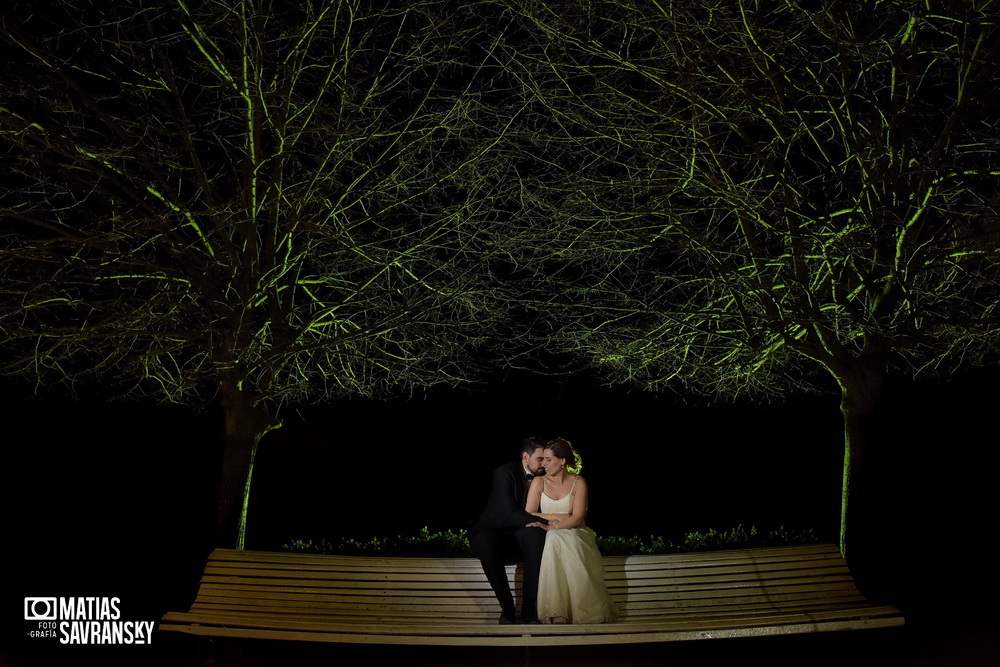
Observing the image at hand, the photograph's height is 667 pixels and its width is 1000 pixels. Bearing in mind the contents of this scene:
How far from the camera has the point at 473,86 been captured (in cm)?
1062

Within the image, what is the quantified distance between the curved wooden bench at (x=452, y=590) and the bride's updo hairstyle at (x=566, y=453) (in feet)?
3.02

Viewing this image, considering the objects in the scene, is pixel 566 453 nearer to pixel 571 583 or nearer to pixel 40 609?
pixel 571 583

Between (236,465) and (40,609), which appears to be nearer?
(40,609)

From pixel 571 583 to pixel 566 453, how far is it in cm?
108

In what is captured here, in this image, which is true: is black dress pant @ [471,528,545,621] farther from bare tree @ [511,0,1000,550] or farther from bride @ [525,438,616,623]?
bare tree @ [511,0,1000,550]

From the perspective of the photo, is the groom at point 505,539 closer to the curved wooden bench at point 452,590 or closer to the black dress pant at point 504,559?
the black dress pant at point 504,559

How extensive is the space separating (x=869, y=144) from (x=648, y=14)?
2764 mm

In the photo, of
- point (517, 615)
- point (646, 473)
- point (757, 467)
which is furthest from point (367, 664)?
point (757, 467)

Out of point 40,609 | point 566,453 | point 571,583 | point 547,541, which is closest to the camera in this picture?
point 571,583

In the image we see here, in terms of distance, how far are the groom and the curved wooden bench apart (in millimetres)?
365

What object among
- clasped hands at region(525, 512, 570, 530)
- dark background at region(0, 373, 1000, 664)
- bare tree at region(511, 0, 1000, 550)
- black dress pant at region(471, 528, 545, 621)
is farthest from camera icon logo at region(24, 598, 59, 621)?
bare tree at region(511, 0, 1000, 550)

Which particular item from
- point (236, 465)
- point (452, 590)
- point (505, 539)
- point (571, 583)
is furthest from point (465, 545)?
point (571, 583)

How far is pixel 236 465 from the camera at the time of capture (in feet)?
31.7

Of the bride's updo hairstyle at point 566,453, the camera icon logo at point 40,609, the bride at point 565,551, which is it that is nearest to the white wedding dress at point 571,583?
the bride at point 565,551
